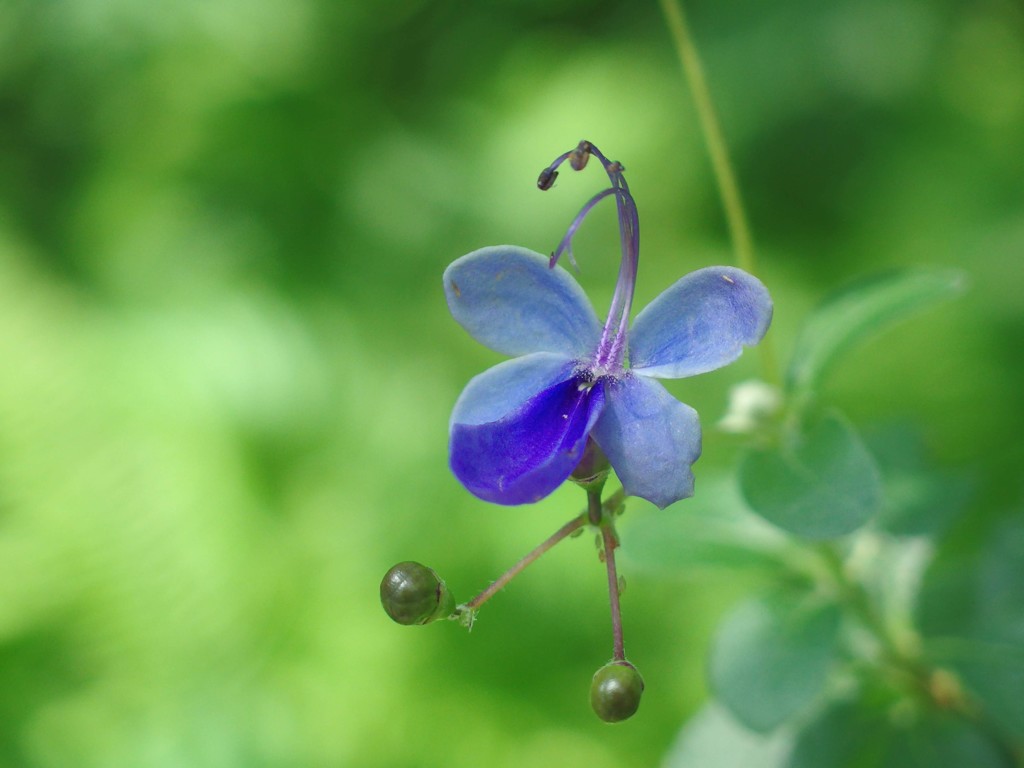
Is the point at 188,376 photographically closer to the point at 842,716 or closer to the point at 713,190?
the point at 713,190

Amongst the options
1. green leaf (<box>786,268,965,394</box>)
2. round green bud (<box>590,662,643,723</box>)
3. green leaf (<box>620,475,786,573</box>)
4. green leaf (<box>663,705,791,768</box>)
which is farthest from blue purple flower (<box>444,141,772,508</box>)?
green leaf (<box>663,705,791,768</box>)

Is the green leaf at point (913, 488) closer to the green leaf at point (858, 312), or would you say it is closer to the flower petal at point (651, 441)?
the green leaf at point (858, 312)

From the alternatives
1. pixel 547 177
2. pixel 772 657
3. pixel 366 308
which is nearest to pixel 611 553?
pixel 547 177

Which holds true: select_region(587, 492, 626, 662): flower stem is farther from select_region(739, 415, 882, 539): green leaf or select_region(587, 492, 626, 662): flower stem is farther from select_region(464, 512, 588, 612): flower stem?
select_region(739, 415, 882, 539): green leaf

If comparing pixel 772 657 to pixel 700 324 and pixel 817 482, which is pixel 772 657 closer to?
pixel 817 482

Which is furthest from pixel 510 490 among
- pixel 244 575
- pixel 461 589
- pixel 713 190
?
pixel 713 190

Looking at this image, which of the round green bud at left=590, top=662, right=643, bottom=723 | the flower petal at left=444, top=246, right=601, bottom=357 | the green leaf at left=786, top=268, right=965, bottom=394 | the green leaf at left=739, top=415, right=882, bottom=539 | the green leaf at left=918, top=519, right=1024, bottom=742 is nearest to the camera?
the round green bud at left=590, top=662, right=643, bottom=723
